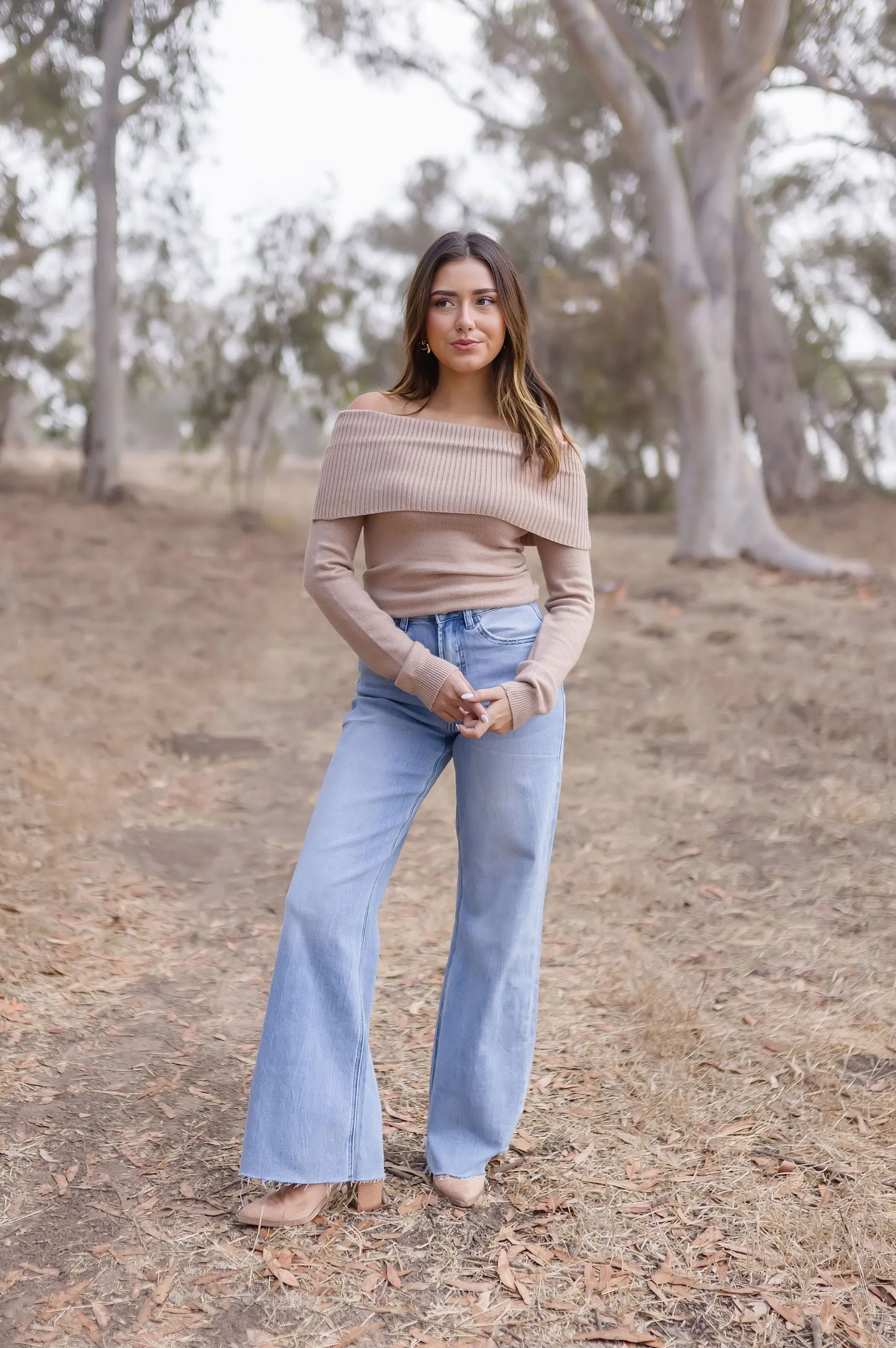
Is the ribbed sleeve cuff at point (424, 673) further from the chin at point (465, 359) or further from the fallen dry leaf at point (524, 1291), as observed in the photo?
the fallen dry leaf at point (524, 1291)

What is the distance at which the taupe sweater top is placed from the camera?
2.43 meters

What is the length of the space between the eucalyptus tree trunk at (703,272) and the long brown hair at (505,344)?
872cm

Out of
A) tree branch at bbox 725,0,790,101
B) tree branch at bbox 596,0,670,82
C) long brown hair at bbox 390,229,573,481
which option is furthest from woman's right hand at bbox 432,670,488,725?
tree branch at bbox 596,0,670,82

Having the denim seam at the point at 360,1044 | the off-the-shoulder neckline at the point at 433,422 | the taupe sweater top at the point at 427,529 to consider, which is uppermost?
the off-the-shoulder neckline at the point at 433,422

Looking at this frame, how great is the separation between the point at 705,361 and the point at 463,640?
9167 millimetres

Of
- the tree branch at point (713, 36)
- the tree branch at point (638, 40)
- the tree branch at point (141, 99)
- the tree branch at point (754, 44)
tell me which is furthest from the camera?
the tree branch at point (141, 99)

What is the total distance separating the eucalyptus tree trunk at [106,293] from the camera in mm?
14656

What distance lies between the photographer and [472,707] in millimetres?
2334

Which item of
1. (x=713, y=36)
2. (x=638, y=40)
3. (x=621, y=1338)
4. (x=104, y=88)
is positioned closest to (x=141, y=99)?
(x=104, y=88)

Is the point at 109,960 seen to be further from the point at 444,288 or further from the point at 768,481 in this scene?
the point at 768,481

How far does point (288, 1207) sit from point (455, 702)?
1.06 m

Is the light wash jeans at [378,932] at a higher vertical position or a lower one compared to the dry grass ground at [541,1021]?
higher

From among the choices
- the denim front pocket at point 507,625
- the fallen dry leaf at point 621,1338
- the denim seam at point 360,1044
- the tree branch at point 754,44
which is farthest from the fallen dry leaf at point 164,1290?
the tree branch at point 754,44

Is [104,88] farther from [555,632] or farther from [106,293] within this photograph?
[555,632]
